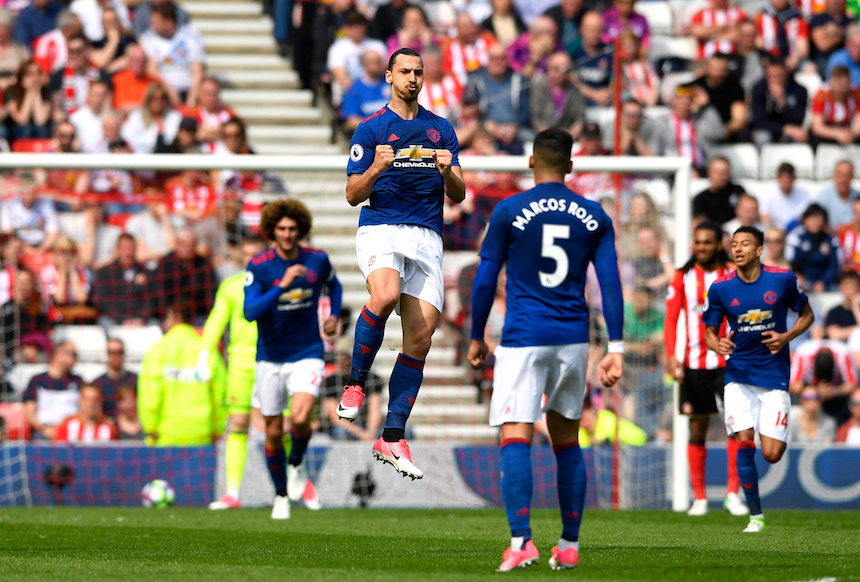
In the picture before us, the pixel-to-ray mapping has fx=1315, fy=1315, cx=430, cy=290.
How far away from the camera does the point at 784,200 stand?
57.4ft

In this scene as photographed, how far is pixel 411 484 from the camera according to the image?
14.3m

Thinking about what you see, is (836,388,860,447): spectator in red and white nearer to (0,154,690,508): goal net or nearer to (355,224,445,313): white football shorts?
(0,154,690,508): goal net

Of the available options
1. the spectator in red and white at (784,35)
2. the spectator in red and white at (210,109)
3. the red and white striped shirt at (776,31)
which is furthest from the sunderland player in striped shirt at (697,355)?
the red and white striped shirt at (776,31)

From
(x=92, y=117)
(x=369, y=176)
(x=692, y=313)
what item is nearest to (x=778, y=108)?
(x=692, y=313)

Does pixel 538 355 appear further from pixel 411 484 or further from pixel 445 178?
pixel 411 484

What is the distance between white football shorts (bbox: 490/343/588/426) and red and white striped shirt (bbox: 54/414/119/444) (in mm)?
8655

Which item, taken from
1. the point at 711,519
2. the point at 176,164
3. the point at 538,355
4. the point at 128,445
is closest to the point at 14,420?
the point at 128,445

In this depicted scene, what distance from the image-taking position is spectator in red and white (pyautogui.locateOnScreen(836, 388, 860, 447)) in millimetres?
15047

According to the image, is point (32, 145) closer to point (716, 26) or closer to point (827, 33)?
point (716, 26)

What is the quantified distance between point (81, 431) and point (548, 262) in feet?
29.7

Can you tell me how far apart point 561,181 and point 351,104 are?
436 inches

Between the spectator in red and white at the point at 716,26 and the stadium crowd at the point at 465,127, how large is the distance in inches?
1.2

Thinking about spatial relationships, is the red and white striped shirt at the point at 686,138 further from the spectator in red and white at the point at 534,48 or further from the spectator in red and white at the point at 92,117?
the spectator in red and white at the point at 92,117

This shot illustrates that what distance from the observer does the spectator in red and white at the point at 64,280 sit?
50.3 ft
